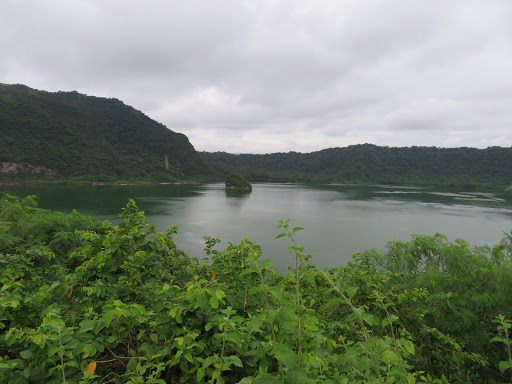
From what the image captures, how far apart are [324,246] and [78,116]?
126952mm

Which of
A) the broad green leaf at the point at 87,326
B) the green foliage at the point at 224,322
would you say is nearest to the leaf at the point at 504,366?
the green foliage at the point at 224,322

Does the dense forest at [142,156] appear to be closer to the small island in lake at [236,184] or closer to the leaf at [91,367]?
the small island in lake at [236,184]

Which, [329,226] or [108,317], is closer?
[108,317]

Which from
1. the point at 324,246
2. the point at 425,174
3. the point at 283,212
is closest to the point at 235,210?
the point at 283,212

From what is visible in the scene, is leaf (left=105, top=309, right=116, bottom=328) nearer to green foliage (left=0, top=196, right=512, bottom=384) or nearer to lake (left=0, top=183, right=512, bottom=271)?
green foliage (left=0, top=196, right=512, bottom=384)

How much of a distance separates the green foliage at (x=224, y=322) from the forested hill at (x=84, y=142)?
7040cm

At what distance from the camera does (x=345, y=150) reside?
4860 inches

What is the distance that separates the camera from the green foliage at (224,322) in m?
1.02

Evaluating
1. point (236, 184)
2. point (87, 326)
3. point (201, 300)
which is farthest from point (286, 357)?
point (236, 184)

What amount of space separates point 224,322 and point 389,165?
118 metres

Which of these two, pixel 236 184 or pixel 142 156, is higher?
pixel 142 156

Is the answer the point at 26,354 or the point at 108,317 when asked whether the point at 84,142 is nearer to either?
the point at 26,354

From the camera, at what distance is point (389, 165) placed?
337ft

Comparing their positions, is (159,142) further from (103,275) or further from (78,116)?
(103,275)
